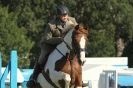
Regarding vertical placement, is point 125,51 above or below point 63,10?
above

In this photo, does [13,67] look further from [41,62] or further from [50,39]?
[50,39]

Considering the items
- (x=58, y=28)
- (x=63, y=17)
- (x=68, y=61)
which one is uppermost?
(x=63, y=17)

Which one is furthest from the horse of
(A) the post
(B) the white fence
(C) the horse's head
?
(B) the white fence

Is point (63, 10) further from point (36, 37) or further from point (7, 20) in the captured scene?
point (36, 37)

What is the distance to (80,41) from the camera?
7.87 m

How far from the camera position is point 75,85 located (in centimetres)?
795

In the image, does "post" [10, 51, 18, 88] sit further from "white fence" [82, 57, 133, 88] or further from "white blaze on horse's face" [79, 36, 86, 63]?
"white fence" [82, 57, 133, 88]

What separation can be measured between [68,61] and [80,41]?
356mm

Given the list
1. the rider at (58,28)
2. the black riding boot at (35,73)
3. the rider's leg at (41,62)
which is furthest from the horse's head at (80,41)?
the black riding boot at (35,73)

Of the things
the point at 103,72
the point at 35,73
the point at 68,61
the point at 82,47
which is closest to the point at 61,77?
the point at 68,61

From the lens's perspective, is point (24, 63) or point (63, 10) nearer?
point (63, 10)

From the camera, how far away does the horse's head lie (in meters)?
7.75

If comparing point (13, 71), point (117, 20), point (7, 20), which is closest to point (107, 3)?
point (117, 20)

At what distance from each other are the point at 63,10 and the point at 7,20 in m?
30.1
